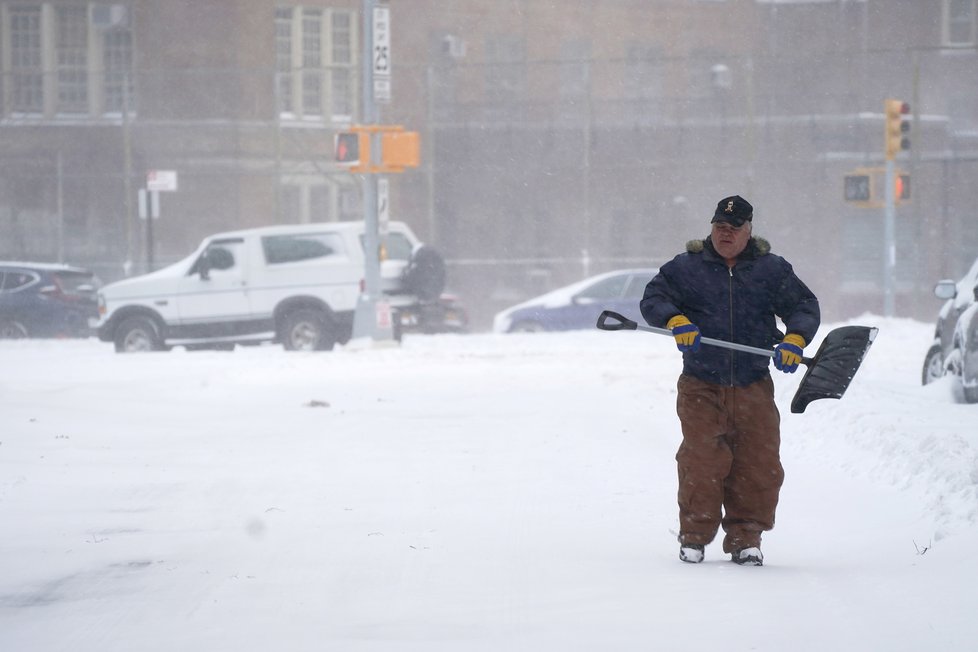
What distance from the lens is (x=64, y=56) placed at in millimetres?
34219

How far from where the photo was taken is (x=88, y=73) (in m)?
33.0

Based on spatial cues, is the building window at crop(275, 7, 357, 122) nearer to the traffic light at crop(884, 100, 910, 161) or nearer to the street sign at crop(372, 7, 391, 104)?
the street sign at crop(372, 7, 391, 104)

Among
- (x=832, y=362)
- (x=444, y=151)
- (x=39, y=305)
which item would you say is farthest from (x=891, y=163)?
(x=832, y=362)

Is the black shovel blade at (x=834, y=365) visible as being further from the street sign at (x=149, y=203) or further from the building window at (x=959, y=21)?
the building window at (x=959, y=21)

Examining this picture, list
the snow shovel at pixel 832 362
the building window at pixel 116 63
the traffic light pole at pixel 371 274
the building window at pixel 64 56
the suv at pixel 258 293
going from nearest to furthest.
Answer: the snow shovel at pixel 832 362 → the traffic light pole at pixel 371 274 → the suv at pixel 258 293 → the building window at pixel 64 56 → the building window at pixel 116 63

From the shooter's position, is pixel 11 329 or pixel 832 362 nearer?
pixel 832 362

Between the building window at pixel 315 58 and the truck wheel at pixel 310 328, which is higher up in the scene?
the building window at pixel 315 58

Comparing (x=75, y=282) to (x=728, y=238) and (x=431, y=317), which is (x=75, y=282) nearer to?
(x=431, y=317)

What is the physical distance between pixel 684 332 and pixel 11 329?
2156 cm

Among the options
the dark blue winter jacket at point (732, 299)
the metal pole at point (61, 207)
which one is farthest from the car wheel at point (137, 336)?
the dark blue winter jacket at point (732, 299)

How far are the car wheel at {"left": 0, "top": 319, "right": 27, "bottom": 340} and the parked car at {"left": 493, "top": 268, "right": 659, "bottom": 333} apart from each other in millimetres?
8496

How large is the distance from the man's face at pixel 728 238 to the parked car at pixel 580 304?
716 inches

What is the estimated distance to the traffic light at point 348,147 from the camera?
2080 centimetres

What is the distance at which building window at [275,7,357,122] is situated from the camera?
3419 cm
